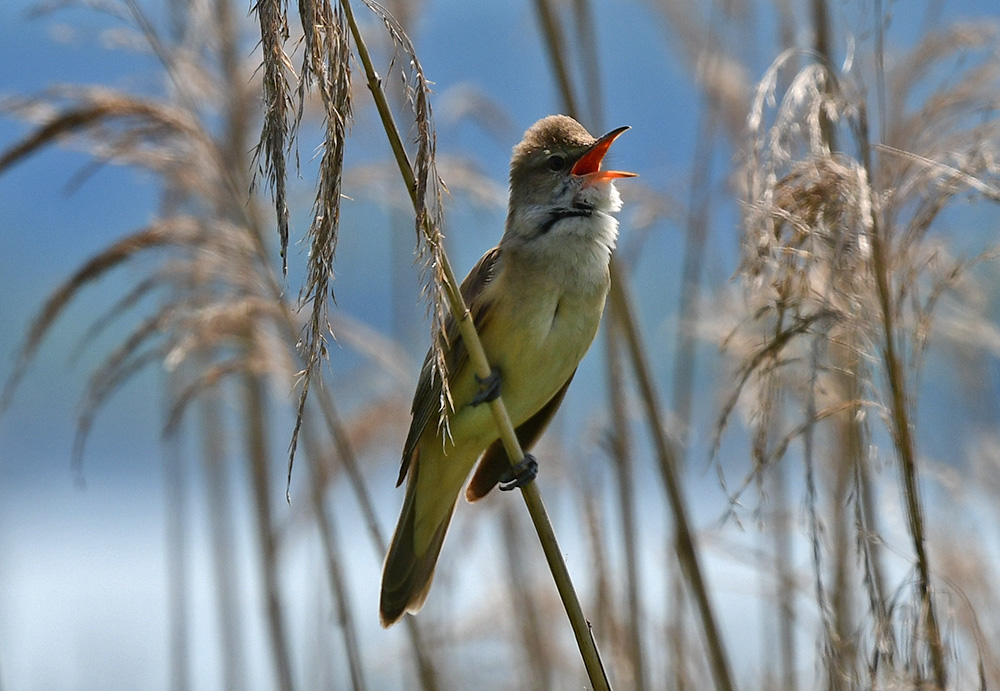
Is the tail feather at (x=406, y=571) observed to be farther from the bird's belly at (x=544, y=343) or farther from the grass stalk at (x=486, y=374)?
the grass stalk at (x=486, y=374)

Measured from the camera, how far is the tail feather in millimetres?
2174

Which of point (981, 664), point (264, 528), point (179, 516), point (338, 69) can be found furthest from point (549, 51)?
point (179, 516)

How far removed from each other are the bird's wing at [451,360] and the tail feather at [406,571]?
0.16 m

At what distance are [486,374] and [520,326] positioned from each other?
2.23 ft

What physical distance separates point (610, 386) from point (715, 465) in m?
1.16

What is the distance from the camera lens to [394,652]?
12.3 ft

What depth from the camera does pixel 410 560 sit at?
2236 mm

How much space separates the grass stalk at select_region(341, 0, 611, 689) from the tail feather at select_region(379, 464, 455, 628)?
73cm

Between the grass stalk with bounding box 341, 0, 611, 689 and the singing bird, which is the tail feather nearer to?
the singing bird

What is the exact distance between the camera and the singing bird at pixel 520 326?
2.15 metres

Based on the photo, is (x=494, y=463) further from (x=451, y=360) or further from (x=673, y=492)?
(x=673, y=492)

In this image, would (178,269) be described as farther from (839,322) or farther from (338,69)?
(839,322)

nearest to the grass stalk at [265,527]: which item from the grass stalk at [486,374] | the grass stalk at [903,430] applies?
the grass stalk at [486,374]

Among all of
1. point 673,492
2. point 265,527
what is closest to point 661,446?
point 673,492
